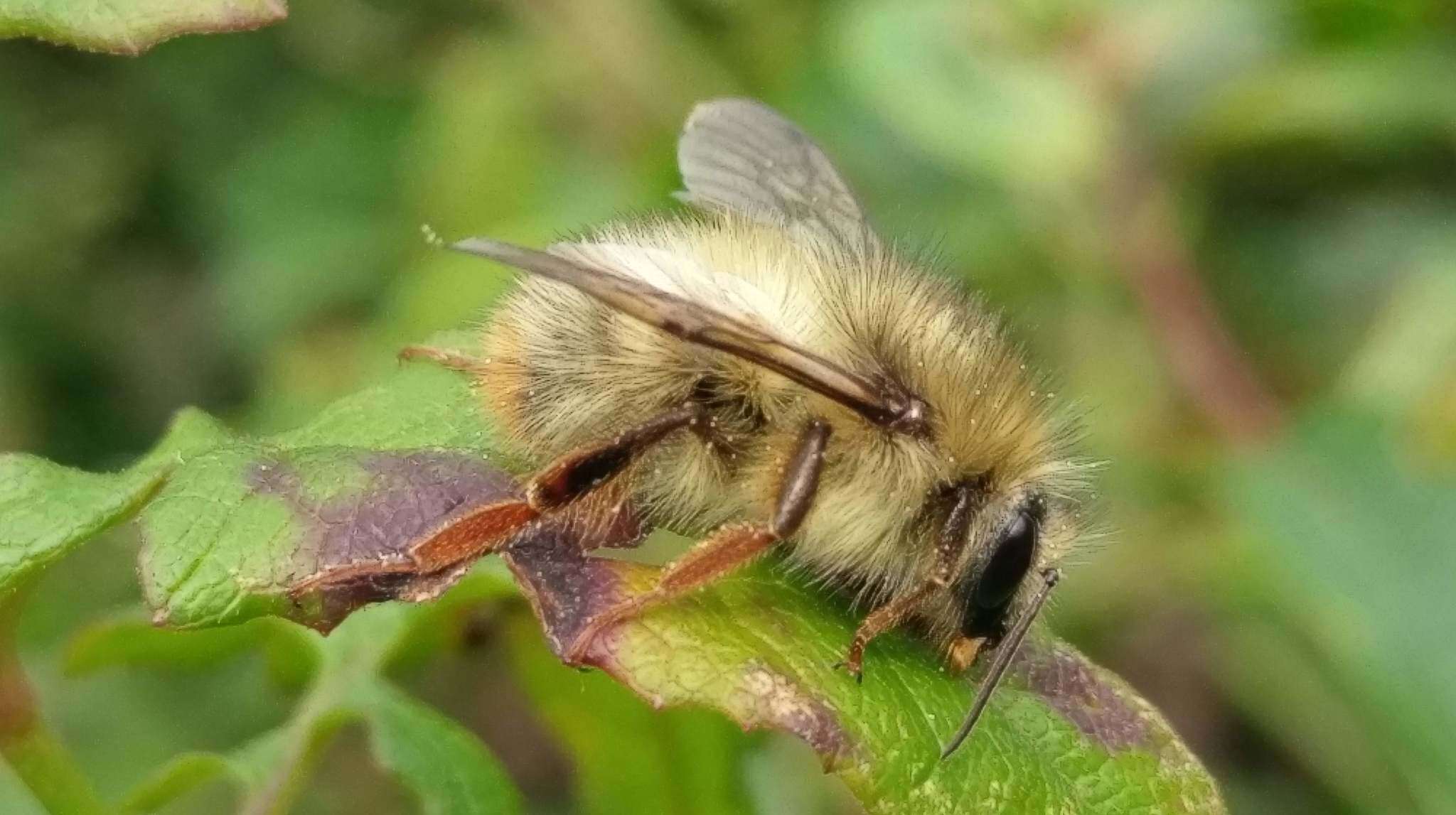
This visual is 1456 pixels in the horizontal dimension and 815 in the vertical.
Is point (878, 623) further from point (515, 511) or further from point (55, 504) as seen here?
point (55, 504)

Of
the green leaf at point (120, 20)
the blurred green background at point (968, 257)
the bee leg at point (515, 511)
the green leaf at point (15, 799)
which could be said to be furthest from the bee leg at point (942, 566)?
the green leaf at point (15, 799)

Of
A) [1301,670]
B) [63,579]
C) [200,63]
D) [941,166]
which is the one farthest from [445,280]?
[1301,670]

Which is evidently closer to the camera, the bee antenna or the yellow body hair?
the bee antenna

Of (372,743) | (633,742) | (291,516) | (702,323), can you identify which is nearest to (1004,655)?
(702,323)

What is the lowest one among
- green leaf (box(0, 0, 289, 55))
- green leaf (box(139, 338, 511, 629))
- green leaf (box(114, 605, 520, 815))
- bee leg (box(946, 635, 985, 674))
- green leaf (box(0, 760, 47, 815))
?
green leaf (box(0, 760, 47, 815))

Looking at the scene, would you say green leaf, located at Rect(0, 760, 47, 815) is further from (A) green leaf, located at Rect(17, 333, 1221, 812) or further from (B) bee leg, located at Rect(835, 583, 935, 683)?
(B) bee leg, located at Rect(835, 583, 935, 683)

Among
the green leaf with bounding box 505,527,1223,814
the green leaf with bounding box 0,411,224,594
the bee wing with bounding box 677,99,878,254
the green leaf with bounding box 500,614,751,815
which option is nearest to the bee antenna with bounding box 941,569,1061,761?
the green leaf with bounding box 505,527,1223,814

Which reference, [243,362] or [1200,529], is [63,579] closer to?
[243,362]
